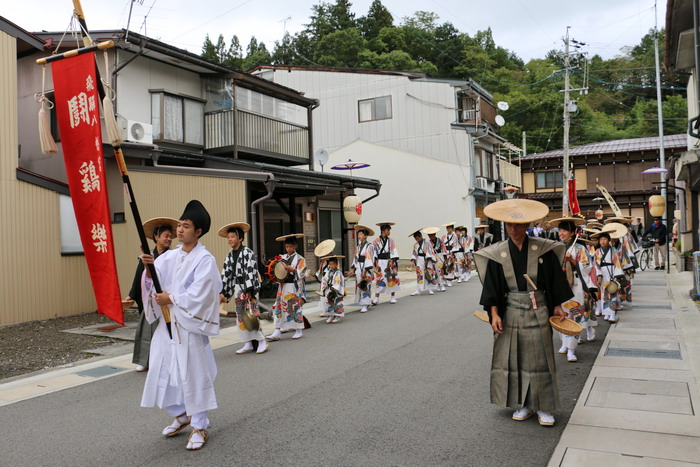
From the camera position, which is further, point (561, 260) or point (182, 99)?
point (182, 99)

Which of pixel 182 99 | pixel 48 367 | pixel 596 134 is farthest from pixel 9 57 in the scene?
pixel 596 134

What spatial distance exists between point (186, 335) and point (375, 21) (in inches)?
1715

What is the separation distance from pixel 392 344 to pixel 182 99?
10.7 m

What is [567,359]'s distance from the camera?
24.0 ft

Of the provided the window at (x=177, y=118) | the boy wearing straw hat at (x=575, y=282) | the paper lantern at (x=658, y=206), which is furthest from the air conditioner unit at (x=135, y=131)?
the paper lantern at (x=658, y=206)

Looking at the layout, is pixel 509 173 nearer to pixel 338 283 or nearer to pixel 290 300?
pixel 338 283

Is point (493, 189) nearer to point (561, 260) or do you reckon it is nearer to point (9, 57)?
point (9, 57)

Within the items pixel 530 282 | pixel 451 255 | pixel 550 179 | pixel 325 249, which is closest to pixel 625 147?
pixel 550 179

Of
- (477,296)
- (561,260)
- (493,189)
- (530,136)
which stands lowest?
(477,296)

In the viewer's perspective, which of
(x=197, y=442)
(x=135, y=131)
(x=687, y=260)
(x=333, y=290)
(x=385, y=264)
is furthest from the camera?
(x=687, y=260)

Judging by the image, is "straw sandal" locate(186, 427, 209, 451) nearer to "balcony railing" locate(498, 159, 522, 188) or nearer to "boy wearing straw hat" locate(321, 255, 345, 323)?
"boy wearing straw hat" locate(321, 255, 345, 323)

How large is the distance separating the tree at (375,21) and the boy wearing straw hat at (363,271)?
33108 mm

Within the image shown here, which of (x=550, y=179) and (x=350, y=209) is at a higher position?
(x=550, y=179)

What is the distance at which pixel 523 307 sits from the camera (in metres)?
4.95
